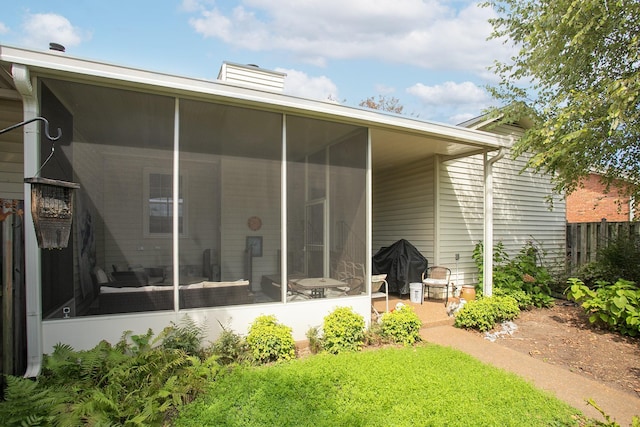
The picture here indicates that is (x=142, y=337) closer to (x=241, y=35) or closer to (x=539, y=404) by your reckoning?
(x=539, y=404)

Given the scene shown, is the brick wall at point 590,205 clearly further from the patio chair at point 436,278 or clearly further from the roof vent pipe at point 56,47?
the roof vent pipe at point 56,47

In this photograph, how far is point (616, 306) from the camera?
15.9ft

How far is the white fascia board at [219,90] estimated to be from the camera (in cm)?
315

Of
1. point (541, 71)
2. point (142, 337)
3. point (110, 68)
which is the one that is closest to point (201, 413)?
point (142, 337)

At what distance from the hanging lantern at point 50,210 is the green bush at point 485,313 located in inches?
204

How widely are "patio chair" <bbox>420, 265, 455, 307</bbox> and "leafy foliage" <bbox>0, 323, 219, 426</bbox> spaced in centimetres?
459

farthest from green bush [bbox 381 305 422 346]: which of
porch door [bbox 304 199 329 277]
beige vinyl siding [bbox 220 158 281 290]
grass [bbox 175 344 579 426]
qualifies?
beige vinyl siding [bbox 220 158 281 290]

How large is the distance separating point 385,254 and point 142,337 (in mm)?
5187

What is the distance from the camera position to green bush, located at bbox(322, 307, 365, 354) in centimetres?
423

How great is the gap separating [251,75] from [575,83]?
6162 mm

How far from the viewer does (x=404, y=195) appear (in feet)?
27.2

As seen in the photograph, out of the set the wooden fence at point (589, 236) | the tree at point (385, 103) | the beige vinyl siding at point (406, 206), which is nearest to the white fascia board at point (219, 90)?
the beige vinyl siding at point (406, 206)

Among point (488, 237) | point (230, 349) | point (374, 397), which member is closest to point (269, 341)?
point (230, 349)

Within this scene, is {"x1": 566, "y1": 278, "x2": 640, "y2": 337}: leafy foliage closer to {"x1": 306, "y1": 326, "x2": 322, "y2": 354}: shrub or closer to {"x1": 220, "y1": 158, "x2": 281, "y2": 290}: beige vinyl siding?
{"x1": 306, "y1": 326, "x2": 322, "y2": 354}: shrub
